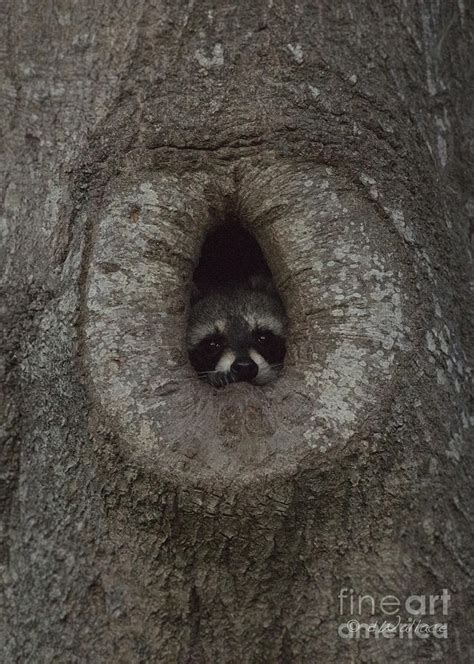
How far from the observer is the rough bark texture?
7.77 ft

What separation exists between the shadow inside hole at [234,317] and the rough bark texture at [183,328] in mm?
1048

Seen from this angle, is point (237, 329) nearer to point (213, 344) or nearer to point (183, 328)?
point (213, 344)

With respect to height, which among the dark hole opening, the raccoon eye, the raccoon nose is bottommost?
the raccoon nose

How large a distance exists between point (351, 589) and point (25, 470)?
3.21 feet

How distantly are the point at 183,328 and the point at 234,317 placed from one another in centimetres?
147

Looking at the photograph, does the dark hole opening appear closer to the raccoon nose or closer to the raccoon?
the raccoon

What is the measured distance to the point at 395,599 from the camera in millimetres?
2359

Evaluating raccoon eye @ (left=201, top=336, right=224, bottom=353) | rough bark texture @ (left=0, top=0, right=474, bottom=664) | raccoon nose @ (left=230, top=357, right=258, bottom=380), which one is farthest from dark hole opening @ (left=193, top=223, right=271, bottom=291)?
rough bark texture @ (left=0, top=0, right=474, bottom=664)

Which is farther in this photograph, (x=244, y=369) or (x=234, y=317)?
(x=234, y=317)

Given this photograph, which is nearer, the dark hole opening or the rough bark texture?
the rough bark texture

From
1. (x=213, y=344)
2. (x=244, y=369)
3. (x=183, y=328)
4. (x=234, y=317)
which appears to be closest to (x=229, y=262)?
(x=234, y=317)

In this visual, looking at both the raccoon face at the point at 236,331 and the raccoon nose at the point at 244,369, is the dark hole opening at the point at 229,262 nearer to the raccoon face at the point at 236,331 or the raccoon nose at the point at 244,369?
the raccoon face at the point at 236,331

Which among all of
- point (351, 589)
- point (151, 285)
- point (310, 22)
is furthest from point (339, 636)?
point (310, 22)

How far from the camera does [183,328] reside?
2678 millimetres
